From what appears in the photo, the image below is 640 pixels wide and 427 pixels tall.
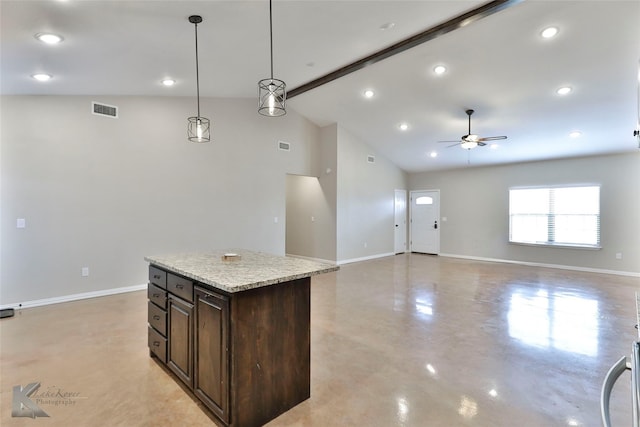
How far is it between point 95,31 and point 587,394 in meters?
5.16

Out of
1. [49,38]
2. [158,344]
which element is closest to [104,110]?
[49,38]

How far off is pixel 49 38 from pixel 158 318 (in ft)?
9.07

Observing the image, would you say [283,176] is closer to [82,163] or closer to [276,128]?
[276,128]

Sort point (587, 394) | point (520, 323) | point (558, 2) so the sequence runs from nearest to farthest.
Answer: point (587, 394)
point (558, 2)
point (520, 323)

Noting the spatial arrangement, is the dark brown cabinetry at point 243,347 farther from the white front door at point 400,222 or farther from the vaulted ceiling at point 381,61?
the white front door at point 400,222

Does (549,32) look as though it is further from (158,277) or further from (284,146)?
(158,277)

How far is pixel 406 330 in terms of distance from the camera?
3.55 m

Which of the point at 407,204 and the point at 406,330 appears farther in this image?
the point at 407,204

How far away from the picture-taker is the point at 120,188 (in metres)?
4.96

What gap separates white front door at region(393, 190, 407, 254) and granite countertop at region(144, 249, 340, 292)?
23.8ft

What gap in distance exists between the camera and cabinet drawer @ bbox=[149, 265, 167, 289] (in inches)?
100

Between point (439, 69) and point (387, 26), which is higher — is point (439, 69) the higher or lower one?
the lower one

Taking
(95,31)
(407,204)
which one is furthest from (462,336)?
(407,204)

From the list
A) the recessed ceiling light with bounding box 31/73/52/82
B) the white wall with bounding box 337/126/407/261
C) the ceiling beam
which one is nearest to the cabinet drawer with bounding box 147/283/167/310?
the recessed ceiling light with bounding box 31/73/52/82
